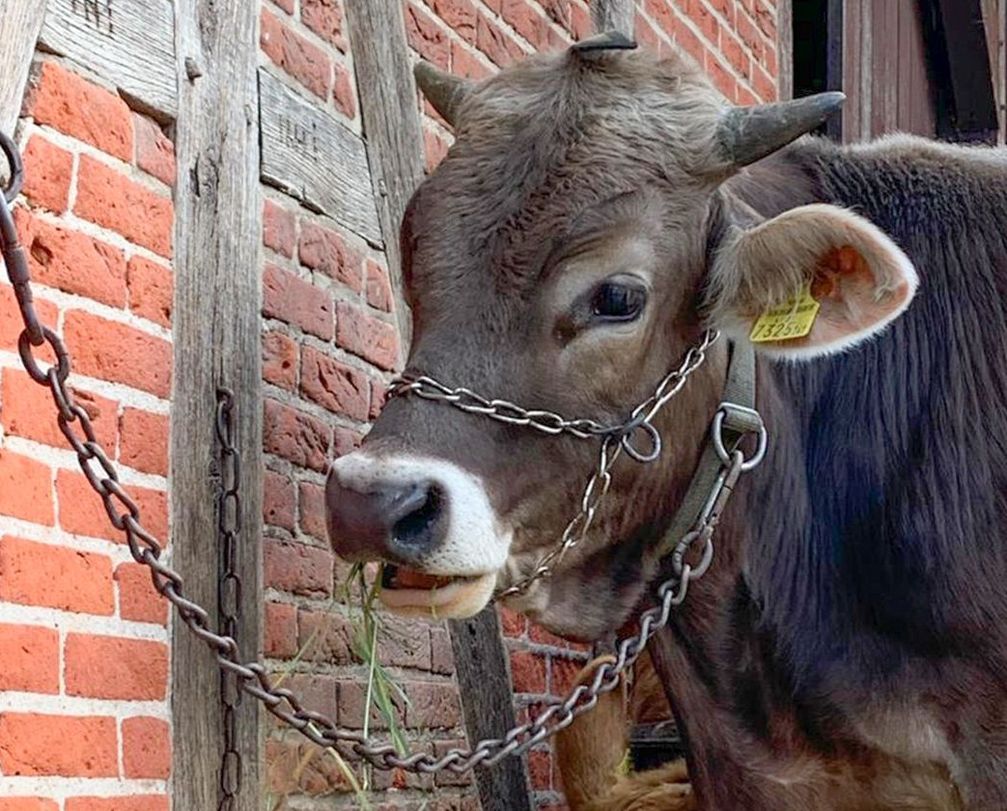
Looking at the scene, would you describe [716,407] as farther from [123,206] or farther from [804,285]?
[123,206]

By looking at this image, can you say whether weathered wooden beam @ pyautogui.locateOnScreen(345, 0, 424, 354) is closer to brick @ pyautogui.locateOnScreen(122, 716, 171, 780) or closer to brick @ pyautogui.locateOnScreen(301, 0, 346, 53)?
brick @ pyautogui.locateOnScreen(301, 0, 346, 53)

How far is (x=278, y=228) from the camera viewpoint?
3.37 meters

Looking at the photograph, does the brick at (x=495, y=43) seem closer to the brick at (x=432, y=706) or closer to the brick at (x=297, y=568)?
the brick at (x=297, y=568)

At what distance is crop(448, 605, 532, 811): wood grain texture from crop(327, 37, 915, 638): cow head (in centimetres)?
87

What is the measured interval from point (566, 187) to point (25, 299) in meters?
1.00

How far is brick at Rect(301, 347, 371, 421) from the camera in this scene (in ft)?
11.4

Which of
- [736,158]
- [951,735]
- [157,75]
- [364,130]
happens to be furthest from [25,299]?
[951,735]

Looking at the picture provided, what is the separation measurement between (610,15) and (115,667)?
275 cm

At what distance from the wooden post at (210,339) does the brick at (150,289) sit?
0.03 meters

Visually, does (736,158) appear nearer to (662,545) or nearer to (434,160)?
(662,545)

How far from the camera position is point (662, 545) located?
309cm

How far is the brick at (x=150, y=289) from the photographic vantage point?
289cm

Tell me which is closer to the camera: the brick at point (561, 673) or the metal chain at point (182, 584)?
the metal chain at point (182, 584)

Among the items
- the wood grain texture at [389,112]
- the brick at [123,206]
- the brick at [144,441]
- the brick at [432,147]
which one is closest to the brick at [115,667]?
the brick at [144,441]
